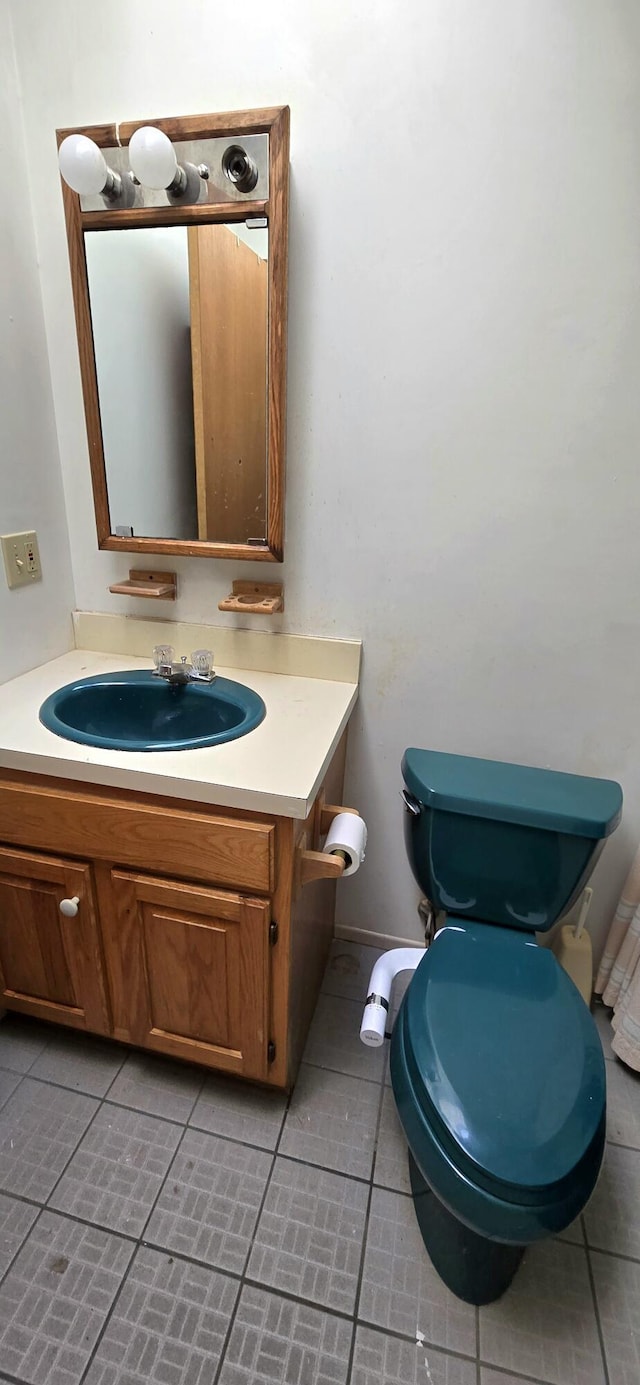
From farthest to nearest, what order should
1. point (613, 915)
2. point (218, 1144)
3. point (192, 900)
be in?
point (613, 915)
point (218, 1144)
point (192, 900)

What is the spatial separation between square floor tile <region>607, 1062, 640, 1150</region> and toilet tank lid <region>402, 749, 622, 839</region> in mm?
671

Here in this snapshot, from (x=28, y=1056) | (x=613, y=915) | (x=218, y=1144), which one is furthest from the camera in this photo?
(x=613, y=915)

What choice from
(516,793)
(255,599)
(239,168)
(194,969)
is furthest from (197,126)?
(194,969)

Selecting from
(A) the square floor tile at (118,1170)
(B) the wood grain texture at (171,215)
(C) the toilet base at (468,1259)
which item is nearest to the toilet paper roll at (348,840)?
(C) the toilet base at (468,1259)

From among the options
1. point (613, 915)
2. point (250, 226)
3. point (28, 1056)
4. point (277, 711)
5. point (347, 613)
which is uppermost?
point (250, 226)

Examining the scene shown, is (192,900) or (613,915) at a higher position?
(192,900)

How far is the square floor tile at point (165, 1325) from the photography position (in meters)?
0.88

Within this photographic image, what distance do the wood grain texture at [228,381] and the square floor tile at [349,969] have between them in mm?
1133

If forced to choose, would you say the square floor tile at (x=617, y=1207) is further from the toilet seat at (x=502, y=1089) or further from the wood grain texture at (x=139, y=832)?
the wood grain texture at (x=139, y=832)

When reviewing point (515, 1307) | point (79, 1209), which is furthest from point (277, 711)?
point (515, 1307)

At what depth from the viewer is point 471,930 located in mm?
1181

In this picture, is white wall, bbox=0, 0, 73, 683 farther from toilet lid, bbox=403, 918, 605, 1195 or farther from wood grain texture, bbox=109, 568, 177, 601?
toilet lid, bbox=403, 918, 605, 1195

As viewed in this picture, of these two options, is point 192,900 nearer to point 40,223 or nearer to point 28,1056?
point 28,1056

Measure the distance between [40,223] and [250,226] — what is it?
0.46 metres
